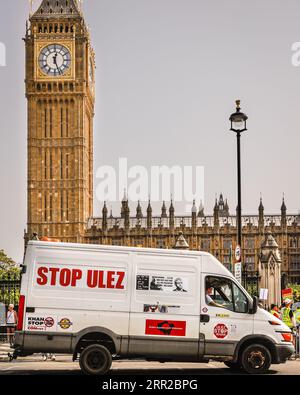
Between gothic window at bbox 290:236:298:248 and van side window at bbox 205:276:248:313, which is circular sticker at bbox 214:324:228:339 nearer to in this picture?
van side window at bbox 205:276:248:313

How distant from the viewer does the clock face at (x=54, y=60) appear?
92.1 metres

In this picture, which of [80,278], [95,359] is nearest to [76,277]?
[80,278]

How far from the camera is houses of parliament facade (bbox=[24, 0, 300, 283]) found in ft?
302

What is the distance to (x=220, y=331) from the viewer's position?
15.4 metres

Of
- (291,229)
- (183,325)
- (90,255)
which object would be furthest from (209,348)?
(291,229)

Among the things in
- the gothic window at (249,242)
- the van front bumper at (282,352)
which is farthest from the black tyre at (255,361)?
the gothic window at (249,242)

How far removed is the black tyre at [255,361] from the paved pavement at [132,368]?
30 cm

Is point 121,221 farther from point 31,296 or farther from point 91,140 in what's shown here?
point 31,296

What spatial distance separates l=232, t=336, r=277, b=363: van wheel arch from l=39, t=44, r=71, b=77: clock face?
79358 millimetres

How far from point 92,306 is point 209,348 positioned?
2.34 meters

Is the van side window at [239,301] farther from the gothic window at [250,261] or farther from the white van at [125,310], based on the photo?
the gothic window at [250,261]

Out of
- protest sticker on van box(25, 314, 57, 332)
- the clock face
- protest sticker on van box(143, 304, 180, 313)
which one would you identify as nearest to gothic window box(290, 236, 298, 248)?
the clock face

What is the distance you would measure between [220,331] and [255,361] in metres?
0.89

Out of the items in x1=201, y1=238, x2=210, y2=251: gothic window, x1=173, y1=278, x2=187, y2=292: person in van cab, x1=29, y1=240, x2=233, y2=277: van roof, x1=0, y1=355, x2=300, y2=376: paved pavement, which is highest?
x1=201, y1=238, x2=210, y2=251: gothic window
